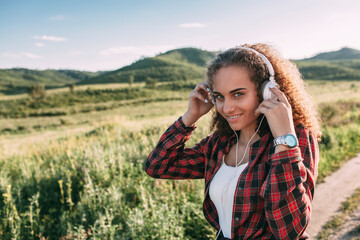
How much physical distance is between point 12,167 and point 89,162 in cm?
225

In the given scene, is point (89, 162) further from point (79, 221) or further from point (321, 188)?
point (321, 188)

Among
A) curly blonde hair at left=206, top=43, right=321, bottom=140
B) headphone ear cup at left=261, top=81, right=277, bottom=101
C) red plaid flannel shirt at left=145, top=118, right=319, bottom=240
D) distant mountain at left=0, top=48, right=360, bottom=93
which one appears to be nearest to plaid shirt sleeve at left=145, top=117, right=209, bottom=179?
red plaid flannel shirt at left=145, top=118, right=319, bottom=240

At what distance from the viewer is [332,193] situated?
5059 millimetres

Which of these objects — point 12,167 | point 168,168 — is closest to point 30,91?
point 12,167

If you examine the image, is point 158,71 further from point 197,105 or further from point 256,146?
point 256,146

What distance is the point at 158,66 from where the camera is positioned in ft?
484

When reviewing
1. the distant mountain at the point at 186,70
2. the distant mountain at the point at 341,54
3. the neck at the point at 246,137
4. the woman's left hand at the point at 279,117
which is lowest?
the neck at the point at 246,137

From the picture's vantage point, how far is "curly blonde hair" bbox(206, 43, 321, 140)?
1744 millimetres

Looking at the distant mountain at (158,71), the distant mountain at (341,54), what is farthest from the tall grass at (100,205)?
the distant mountain at (341,54)

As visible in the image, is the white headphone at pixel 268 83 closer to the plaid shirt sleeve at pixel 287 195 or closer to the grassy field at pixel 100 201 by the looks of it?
the plaid shirt sleeve at pixel 287 195

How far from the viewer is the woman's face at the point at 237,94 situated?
5.69 feet

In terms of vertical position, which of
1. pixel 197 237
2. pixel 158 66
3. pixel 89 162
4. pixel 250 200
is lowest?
pixel 197 237

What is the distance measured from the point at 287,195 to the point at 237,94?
2.26 feet

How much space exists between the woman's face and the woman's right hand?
0.99 ft
